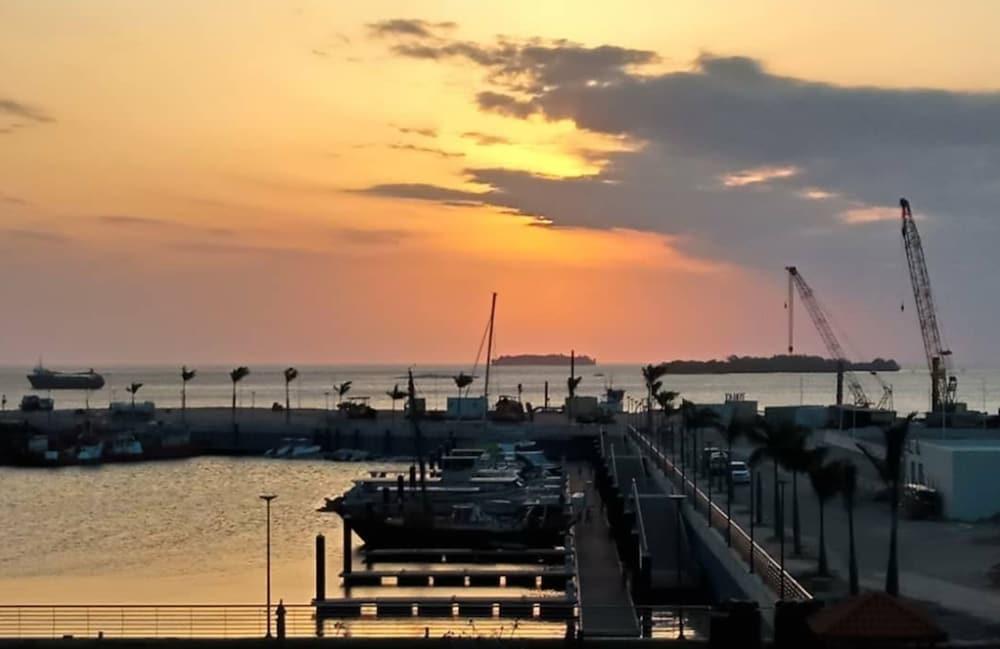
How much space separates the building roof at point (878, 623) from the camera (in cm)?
2148

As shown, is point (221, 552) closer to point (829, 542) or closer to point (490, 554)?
point (490, 554)

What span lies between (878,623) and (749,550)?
19.8 metres

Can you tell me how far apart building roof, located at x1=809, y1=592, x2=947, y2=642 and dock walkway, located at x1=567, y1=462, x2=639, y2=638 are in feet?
38.5

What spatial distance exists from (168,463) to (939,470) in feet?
285

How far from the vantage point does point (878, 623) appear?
2173 centimetres

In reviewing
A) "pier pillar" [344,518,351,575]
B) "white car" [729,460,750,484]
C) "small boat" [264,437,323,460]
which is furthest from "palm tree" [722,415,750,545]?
"small boat" [264,437,323,460]

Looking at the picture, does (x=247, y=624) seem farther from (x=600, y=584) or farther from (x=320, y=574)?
(x=600, y=584)

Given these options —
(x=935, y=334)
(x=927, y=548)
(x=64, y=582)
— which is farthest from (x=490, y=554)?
(x=935, y=334)

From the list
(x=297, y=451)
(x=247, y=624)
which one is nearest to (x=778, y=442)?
(x=247, y=624)

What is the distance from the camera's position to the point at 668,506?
5628 cm

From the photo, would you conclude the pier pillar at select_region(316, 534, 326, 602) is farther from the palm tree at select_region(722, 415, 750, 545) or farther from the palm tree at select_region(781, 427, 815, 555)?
the palm tree at select_region(781, 427, 815, 555)

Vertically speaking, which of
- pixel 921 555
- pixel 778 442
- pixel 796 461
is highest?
pixel 778 442

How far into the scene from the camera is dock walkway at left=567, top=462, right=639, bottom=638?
38125 millimetres

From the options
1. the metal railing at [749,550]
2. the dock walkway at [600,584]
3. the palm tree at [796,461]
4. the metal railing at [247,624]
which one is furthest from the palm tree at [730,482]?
the metal railing at [247,624]
